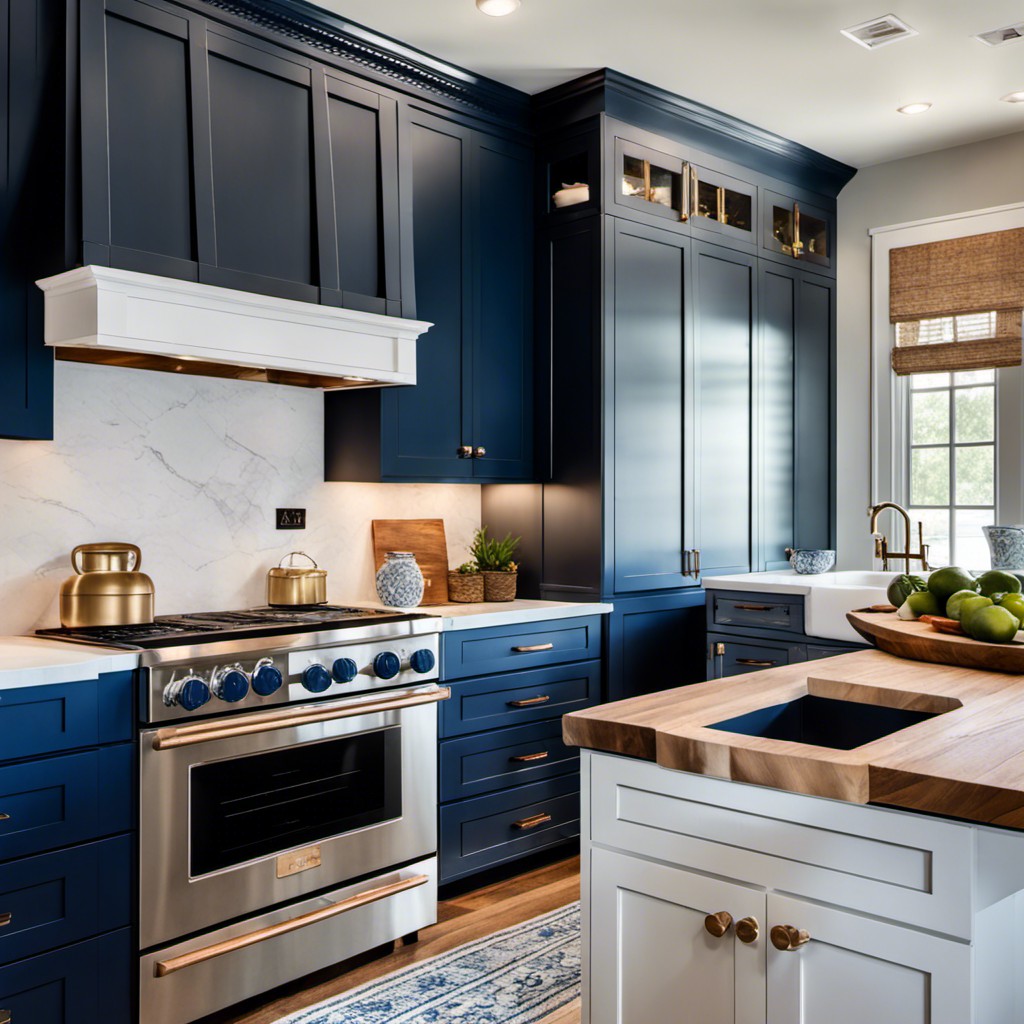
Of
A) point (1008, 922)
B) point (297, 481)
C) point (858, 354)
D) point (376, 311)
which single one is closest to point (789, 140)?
point (858, 354)

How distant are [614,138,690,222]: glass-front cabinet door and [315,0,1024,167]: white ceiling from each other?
9.8 inches

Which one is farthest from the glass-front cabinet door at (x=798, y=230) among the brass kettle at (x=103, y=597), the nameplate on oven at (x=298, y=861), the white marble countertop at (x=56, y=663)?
the white marble countertop at (x=56, y=663)

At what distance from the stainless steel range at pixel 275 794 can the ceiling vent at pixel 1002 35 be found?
2616 mm

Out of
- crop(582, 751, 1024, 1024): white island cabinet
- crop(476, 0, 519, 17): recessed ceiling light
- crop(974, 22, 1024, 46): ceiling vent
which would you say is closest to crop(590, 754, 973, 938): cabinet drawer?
crop(582, 751, 1024, 1024): white island cabinet

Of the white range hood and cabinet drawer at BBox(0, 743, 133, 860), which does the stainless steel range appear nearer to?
cabinet drawer at BBox(0, 743, 133, 860)

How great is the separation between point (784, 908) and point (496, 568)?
236cm

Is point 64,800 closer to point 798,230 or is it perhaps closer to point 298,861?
point 298,861

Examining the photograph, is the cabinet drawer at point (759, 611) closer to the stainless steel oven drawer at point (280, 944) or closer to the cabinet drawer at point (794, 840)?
the stainless steel oven drawer at point (280, 944)

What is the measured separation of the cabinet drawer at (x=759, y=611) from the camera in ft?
13.1

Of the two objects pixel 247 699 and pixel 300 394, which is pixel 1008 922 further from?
pixel 300 394

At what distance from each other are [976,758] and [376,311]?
2.26 m

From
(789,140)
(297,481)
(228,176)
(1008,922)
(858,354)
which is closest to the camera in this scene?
(1008,922)

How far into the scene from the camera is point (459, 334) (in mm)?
3662

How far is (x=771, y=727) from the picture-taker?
80.4 inches
